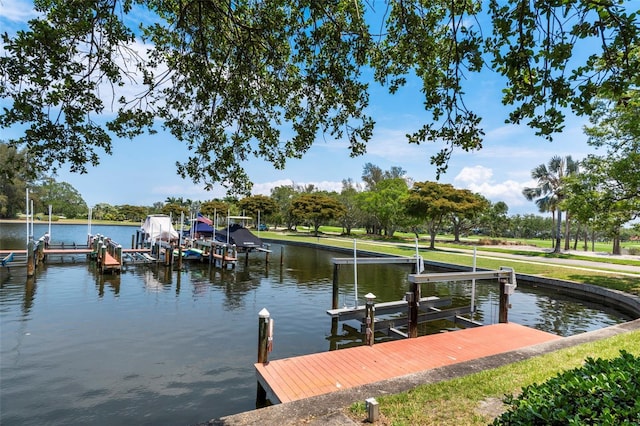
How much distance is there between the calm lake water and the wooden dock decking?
1024 millimetres

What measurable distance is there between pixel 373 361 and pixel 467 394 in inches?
91.0

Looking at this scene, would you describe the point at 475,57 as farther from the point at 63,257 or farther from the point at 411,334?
the point at 63,257

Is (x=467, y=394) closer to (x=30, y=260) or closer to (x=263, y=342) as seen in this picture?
(x=263, y=342)

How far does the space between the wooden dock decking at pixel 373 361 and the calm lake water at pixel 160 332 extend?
3.36ft

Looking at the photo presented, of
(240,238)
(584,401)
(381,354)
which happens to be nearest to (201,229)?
(240,238)

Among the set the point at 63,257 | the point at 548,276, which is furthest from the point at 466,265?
the point at 63,257

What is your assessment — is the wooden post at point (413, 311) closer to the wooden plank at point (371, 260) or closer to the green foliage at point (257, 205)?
the wooden plank at point (371, 260)

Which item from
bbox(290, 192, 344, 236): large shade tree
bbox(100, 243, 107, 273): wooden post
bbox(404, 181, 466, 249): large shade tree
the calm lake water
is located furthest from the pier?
bbox(290, 192, 344, 236): large shade tree

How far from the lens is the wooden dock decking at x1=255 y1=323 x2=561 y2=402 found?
18.3 ft

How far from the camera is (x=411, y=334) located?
27.7ft

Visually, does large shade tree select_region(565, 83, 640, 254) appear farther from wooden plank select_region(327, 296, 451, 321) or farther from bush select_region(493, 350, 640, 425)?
bush select_region(493, 350, 640, 425)

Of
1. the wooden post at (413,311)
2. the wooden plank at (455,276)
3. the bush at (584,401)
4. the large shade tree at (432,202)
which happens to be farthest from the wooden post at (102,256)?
the large shade tree at (432,202)

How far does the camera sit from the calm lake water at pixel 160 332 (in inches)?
241

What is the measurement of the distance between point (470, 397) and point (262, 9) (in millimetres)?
5716
